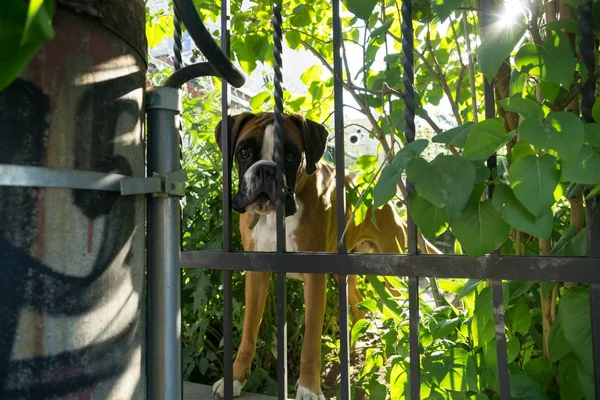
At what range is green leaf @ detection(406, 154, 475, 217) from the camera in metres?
1.04

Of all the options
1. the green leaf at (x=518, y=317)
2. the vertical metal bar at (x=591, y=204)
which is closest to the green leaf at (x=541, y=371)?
the green leaf at (x=518, y=317)

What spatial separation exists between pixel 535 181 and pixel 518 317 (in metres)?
0.64

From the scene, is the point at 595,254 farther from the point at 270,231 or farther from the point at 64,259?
the point at 270,231

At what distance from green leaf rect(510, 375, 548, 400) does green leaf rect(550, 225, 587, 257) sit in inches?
13.4

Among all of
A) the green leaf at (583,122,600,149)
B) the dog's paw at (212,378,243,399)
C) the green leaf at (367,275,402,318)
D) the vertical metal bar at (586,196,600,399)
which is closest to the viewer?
the green leaf at (583,122,600,149)

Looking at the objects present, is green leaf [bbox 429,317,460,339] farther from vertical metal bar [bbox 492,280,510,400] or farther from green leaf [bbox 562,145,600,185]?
green leaf [bbox 562,145,600,185]

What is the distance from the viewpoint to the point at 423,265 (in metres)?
1.29

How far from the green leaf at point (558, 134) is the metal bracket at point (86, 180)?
2.19 ft

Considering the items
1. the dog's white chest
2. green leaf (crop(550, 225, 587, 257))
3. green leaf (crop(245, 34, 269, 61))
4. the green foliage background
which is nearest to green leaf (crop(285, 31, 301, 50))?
the green foliage background

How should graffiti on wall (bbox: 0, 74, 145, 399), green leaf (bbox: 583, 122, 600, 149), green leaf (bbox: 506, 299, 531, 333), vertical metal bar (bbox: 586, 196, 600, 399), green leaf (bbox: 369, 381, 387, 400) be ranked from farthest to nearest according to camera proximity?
green leaf (bbox: 369, 381, 387, 400)
green leaf (bbox: 506, 299, 531, 333)
vertical metal bar (bbox: 586, 196, 600, 399)
green leaf (bbox: 583, 122, 600, 149)
graffiti on wall (bbox: 0, 74, 145, 399)

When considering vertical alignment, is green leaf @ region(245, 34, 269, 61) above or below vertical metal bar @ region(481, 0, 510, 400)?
above

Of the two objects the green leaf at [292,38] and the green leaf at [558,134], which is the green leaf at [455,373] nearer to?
the green leaf at [558,134]

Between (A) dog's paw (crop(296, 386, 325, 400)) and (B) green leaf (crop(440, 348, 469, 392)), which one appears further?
(A) dog's paw (crop(296, 386, 325, 400))

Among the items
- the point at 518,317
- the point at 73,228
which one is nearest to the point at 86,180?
the point at 73,228
